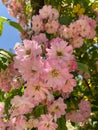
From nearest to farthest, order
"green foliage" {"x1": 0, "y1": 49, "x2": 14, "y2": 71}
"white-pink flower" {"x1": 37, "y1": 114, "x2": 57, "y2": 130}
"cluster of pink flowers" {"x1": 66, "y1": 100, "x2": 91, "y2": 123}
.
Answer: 1. "white-pink flower" {"x1": 37, "y1": 114, "x2": 57, "y2": 130}
2. "green foliage" {"x1": 0, "y1": 49, "x2": 14, "y2": 71}
3. "cluster of pink flowers" {"x1": 66, "y1": 100, "x2": 91, "y2": 123}

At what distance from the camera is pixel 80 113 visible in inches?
104

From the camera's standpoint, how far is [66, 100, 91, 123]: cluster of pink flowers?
2.58 meters

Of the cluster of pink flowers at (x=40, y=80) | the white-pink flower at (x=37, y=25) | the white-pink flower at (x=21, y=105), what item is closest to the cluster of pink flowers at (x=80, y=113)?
the cluster of pink flowers at (x=40, y=80)

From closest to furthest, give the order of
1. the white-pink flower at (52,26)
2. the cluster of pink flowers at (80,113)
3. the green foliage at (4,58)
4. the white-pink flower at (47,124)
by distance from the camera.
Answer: the white-pink flower at (47,124)
the green foliage at (4,58)
the cluster of pink flowers at (80,113)
the white-pink flower at (52,26)

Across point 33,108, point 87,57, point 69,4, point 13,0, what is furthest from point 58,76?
point 13,0

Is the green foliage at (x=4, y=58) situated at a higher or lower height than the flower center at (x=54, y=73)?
higher

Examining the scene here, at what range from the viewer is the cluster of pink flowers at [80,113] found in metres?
2.58

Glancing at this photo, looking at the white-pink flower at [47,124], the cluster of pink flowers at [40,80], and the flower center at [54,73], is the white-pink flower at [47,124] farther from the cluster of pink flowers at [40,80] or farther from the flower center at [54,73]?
the flower center at [54,73]

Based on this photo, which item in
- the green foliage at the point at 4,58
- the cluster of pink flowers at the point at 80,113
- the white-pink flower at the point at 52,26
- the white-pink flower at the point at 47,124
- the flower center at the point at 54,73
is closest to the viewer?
the flower center at the point at 54,73

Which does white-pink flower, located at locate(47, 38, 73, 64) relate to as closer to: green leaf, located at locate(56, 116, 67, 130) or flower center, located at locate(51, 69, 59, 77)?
flower center, located at locate(51, 69, 59, 77)

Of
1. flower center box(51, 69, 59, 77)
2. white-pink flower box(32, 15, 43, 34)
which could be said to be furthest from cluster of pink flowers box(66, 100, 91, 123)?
flower center box(51, 69, 59, 77)

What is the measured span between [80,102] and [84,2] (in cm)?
99

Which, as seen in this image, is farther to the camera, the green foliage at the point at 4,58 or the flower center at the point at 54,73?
the green foliage at the point at 4,58

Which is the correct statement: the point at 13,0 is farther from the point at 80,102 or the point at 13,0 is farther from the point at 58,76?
the point at 58,76
